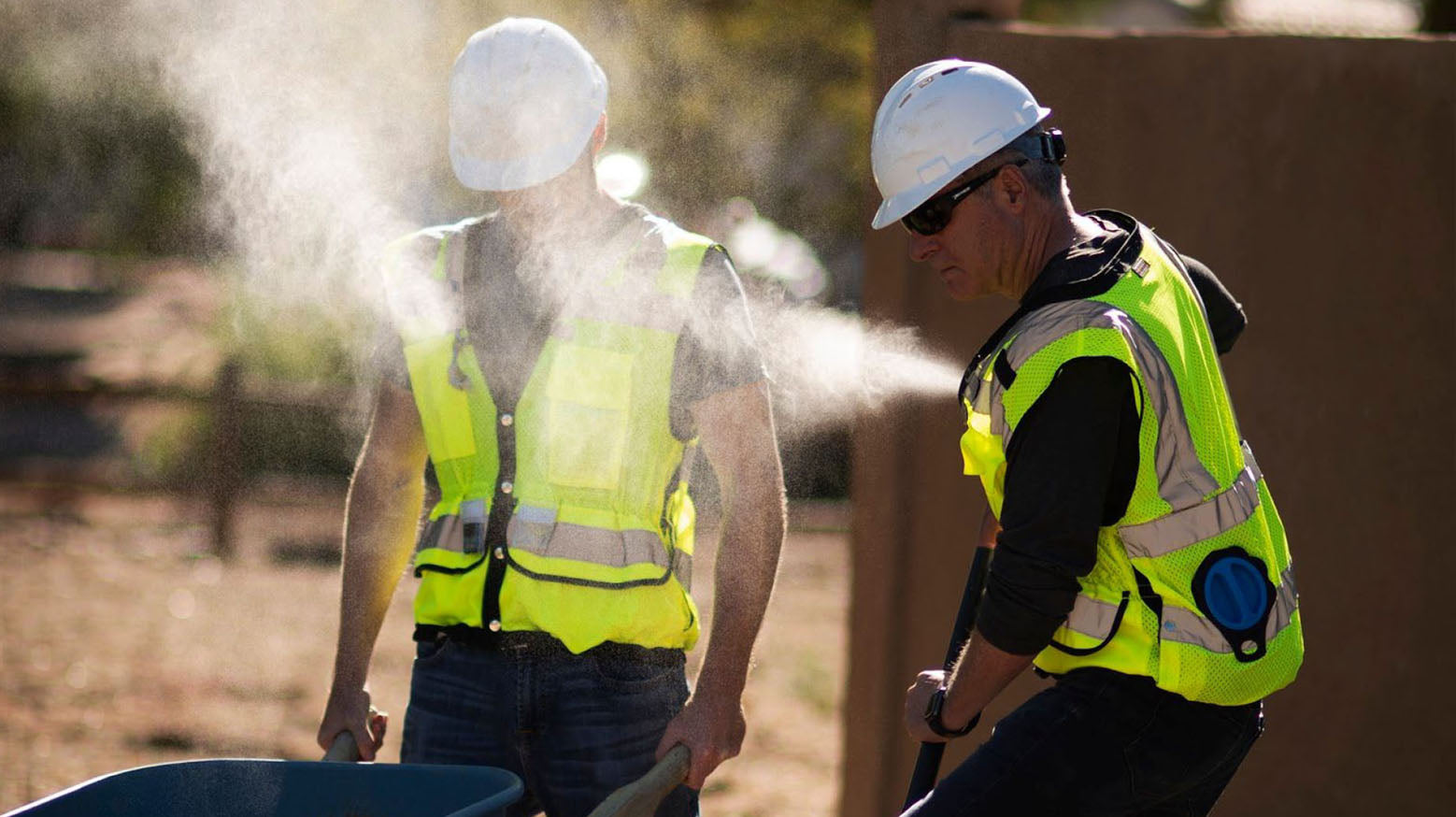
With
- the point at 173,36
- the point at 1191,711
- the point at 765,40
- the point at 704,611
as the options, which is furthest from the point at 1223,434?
the point at 765,40

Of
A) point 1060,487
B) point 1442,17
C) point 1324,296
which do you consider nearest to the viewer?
point 1060,487

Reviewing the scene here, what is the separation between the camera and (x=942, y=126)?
2.57 m

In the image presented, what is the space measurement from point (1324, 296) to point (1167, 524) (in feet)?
→ 6.80

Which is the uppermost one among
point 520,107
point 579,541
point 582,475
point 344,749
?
point 520,107

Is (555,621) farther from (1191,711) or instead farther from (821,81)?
(821,81)

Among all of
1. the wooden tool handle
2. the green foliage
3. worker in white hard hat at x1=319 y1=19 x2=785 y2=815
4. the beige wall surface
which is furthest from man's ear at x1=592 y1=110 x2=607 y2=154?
the green foliage

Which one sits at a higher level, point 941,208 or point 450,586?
point 941,208

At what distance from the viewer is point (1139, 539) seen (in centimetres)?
243

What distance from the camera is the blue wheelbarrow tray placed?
8.23 feet

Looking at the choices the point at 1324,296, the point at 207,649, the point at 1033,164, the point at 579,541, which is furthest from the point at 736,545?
the point at 207,649

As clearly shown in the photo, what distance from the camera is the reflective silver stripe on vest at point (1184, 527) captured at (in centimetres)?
242

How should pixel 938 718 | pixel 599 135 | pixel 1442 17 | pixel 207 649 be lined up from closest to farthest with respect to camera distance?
pixel 938 718 → pixel 599 135 → pixel 207 649 → pixel 1442 17

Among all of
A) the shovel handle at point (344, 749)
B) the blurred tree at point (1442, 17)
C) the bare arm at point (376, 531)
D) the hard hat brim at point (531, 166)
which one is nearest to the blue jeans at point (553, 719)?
the shovel handle at point (344, 749)

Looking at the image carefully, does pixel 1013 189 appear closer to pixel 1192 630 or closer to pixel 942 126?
pixel 942 126
